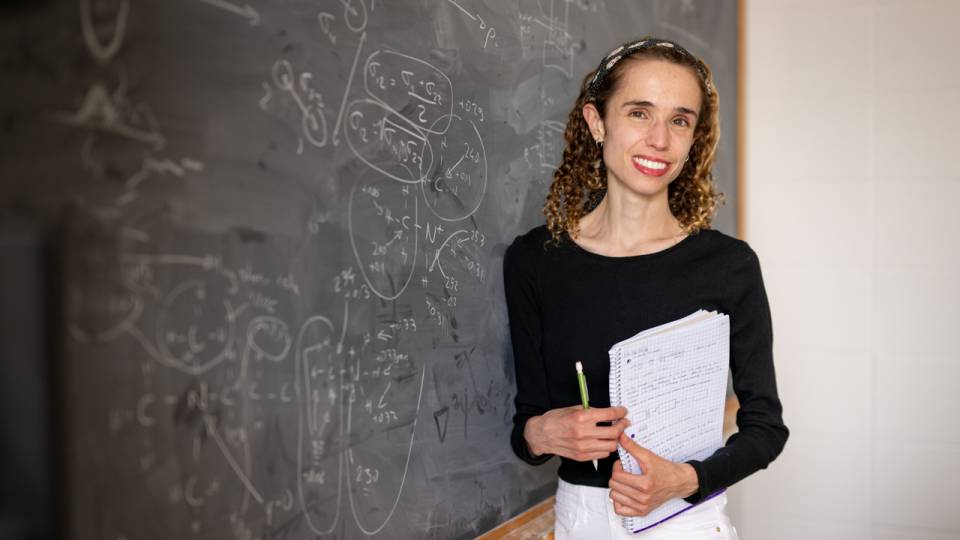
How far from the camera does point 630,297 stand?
1.57m

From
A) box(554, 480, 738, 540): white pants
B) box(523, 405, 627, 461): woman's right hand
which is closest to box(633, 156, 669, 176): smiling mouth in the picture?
box(523, 405, 627, 461): woman's right hand

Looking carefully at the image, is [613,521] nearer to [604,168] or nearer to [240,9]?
[604,168]

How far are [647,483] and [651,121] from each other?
615 mm

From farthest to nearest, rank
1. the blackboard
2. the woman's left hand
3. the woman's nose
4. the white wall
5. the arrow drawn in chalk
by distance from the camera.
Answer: the white wall, the woman's nose, the woman's left hand, the arrow drawn in chalk, the blackboard

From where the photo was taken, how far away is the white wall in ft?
9.64

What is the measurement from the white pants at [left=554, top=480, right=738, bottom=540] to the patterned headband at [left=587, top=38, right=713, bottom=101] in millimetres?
722

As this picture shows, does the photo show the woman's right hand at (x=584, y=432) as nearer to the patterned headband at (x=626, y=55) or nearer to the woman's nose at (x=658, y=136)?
the woman's nose at (x=658, y=136)

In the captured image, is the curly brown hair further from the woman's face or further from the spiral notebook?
the spiral notebook

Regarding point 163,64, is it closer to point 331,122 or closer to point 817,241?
point 331,122

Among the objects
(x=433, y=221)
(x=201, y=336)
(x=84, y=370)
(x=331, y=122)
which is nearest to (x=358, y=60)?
(x=331, y=122)

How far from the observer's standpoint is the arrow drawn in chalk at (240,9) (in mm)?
1012

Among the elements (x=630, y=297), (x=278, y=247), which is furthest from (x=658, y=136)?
(x=278, y=247)

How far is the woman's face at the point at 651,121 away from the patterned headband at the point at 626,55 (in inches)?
0.9

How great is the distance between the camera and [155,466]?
0.94m
